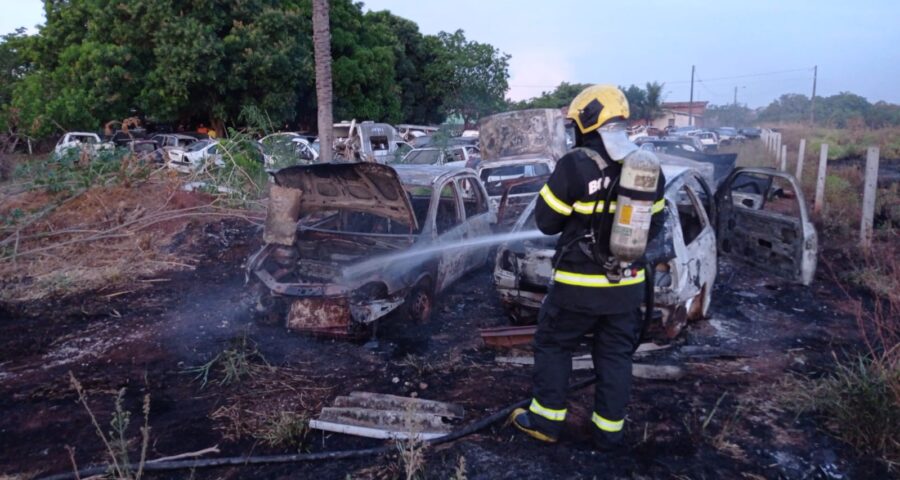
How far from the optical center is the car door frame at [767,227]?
590cm

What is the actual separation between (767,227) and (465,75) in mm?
29070

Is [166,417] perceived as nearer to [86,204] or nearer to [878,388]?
[878,388]

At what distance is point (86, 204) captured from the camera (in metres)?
10.2

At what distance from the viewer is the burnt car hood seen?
5715 millimetres

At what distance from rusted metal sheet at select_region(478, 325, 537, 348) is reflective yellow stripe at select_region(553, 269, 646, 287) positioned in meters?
1.58

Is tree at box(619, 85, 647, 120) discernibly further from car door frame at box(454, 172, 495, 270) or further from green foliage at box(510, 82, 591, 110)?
car door frame at box(454, 172, 495, 270)

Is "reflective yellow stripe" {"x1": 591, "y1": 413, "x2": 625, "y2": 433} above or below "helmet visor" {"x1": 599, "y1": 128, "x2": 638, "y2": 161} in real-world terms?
below

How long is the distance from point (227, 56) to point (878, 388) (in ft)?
70.3

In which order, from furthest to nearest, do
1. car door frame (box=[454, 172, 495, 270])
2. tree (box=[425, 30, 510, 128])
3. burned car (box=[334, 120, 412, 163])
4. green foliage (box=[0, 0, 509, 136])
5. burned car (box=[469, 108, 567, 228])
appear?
tree (box=[425, 30, 510, 128])
green foliage (box=[0, 0, 509, 136])
burned car (box=[334, 120, 412, 163])
burned car (box=[469, 108, 567, 228])
car door frame (box=[454, 172, 495, 270])

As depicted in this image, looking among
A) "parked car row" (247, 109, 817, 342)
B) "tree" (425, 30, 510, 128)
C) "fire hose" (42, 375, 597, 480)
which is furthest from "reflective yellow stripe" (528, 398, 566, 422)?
"tree" (425, 30, 510, 128)

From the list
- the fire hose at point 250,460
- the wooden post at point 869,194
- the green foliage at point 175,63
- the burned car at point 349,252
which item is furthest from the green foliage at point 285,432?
the green foliage at point 175,63

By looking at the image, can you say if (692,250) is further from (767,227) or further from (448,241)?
(448,241)

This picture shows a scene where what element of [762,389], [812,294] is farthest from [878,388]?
[812,294]

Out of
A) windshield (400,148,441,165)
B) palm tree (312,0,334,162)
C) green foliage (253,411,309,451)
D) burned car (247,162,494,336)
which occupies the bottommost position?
green foliage (253,411,309,451)
